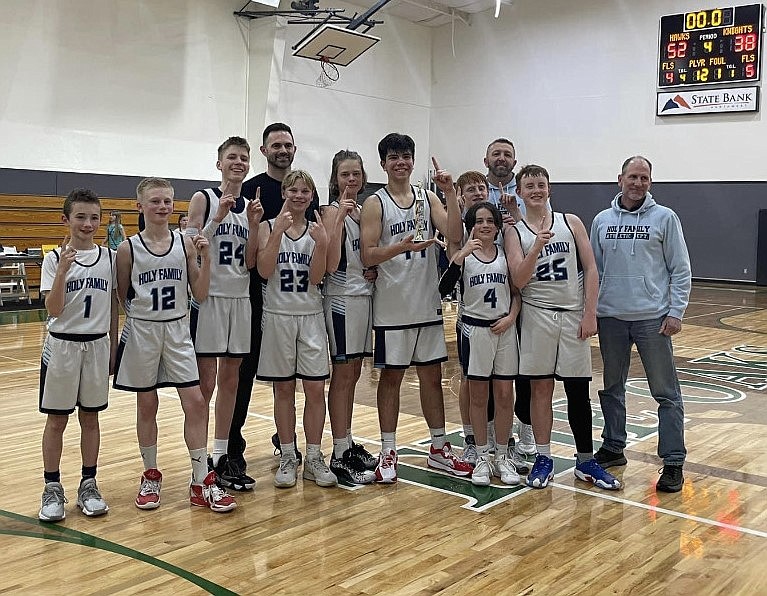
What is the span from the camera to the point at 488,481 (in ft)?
14.6

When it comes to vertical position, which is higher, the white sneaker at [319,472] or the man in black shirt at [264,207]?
Answer: the man in black shirt at [264,207]

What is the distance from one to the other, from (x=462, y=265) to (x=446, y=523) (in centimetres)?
135

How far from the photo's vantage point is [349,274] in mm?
4504

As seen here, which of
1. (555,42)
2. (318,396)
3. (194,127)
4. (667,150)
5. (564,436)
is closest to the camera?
(318,396)

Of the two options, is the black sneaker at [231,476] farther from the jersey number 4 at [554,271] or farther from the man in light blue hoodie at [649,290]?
the man in light blue hoodie at [649,290]

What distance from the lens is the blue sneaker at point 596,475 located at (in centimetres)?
441

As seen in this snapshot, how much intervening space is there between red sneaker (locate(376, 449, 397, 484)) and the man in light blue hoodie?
1.32 metres

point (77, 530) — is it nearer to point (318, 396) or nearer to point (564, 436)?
point (318, 396)

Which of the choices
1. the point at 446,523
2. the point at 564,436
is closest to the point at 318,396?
the point at 446,523

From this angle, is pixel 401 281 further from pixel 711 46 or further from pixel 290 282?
pixel 711 46

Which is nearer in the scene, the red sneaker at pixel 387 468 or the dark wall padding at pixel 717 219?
the red sneaker at pixel 387 468

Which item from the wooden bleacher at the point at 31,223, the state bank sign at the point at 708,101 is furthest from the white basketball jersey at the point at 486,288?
the state bank sign at the point at 708,101

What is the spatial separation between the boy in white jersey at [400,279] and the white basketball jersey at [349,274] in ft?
0.22

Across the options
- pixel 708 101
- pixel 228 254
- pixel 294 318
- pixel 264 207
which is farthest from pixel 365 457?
pixel 708 101
